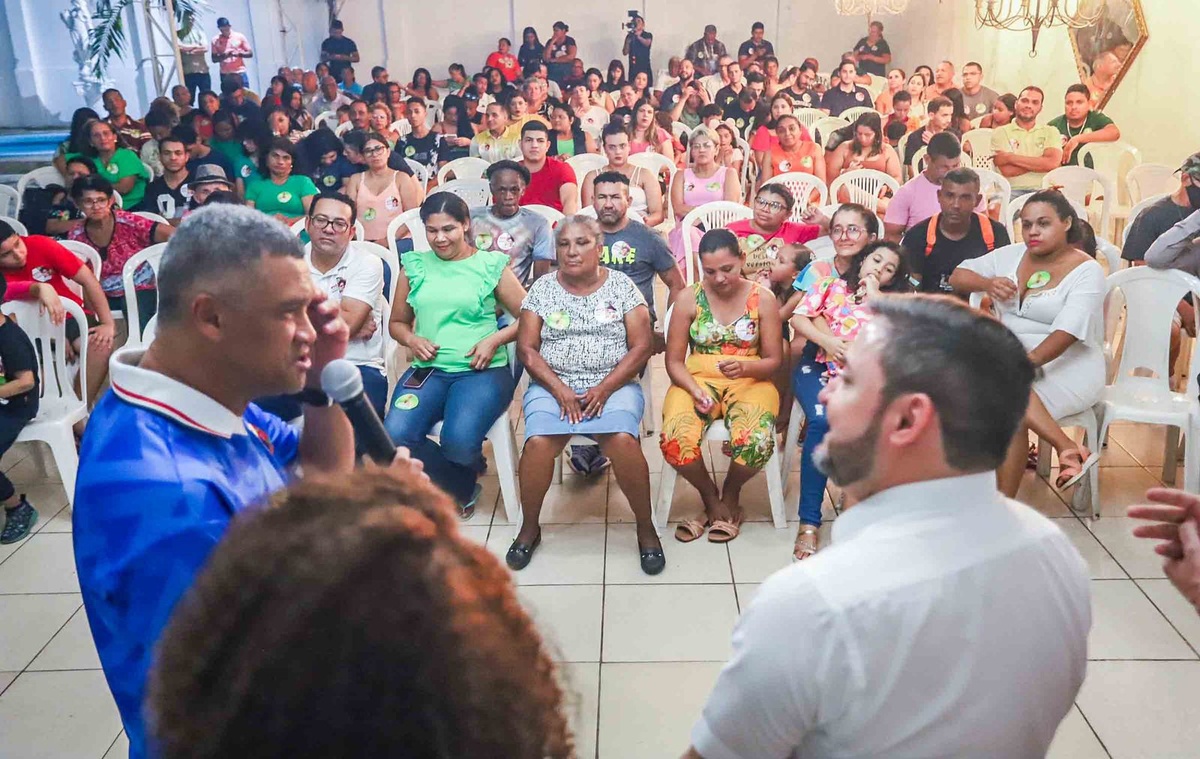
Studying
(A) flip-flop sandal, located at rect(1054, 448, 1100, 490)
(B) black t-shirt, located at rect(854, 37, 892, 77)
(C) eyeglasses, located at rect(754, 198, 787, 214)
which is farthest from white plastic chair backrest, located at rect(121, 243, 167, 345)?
(B) black t-shirt, located at rect(854, 37, 892, 77)

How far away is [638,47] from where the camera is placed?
11.6m

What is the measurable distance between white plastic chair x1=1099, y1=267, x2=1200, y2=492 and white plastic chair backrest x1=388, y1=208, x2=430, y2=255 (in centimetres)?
283

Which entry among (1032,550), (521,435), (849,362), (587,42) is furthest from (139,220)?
(587,42)

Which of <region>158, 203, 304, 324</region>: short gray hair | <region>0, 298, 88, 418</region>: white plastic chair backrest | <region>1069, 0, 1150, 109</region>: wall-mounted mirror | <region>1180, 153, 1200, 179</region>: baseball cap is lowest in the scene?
<region>0, 298, 88, 418</region>: white plastic chair backrest

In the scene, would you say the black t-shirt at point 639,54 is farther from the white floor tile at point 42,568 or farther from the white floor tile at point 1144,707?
the white floor tile at point 1144,707

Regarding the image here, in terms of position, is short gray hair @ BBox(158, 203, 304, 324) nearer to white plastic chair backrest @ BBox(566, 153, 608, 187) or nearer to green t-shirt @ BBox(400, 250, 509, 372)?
green t-shirt @ BBox(400, 250, 509, 372)

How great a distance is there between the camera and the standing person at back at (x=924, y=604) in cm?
96

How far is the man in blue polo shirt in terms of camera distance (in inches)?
38.4

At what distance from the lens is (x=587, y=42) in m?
12.9

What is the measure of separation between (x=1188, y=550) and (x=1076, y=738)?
1047 mm

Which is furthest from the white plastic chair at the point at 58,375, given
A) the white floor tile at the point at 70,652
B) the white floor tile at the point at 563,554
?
the white floor tile at the point at 563,554

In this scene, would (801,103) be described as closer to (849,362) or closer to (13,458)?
(13,458)

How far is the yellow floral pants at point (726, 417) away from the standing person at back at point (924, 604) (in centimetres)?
181

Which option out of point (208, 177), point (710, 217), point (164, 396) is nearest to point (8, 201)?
point (208, 177)
